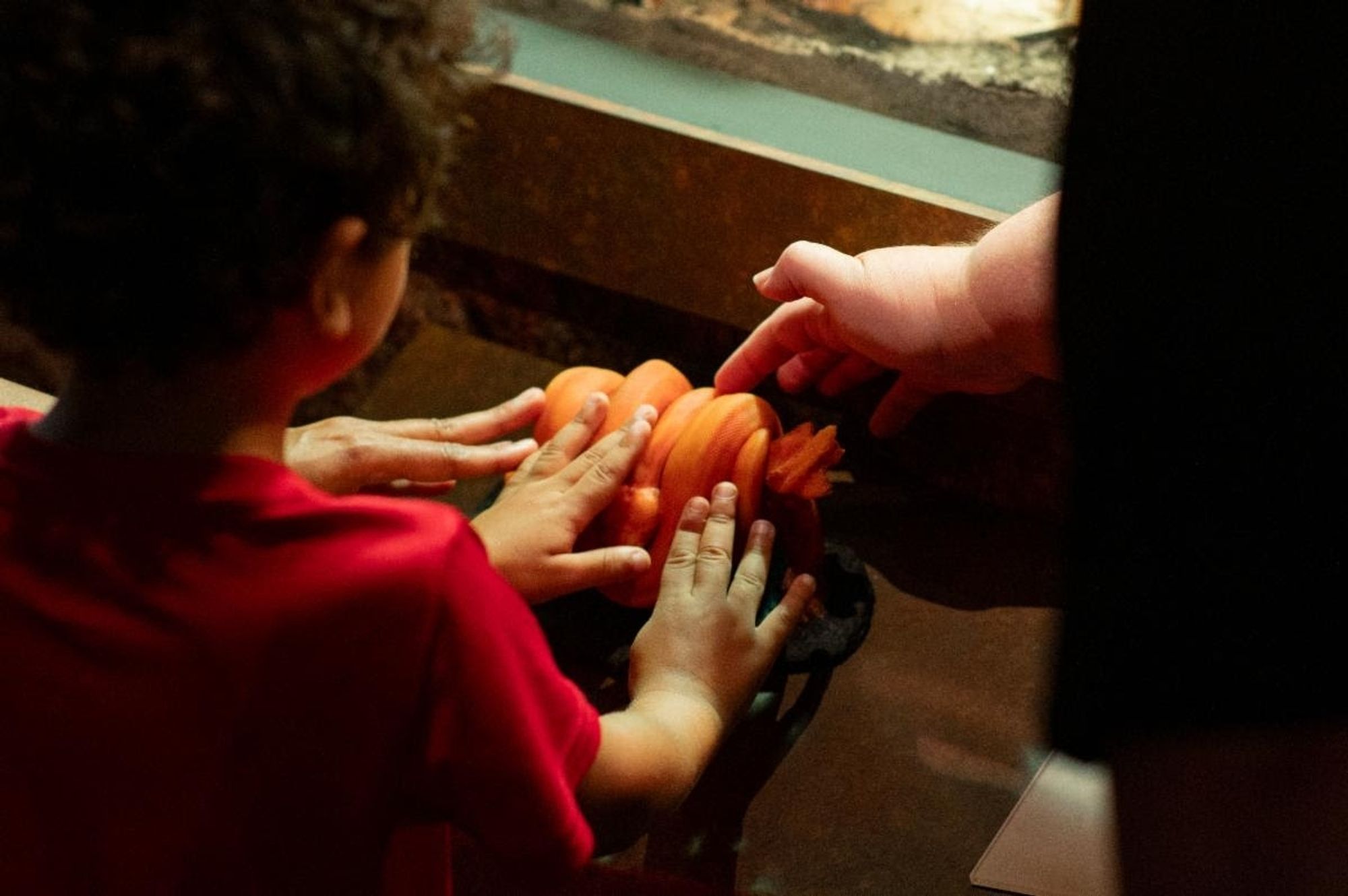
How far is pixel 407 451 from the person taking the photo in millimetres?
937

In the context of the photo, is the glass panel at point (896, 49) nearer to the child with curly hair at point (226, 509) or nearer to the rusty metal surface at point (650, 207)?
the rusty metal surface at point (650, 207)

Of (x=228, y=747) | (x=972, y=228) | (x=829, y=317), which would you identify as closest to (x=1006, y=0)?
(x=972, y=228)

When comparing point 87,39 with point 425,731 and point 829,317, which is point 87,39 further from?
point 829,317

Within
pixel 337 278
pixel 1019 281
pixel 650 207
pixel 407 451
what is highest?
pixel 337 278

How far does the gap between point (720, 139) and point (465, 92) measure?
0.57 meters

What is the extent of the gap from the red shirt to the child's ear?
0.23 ft

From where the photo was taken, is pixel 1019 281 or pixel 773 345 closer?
pixel 1019 281

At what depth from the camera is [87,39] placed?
421mm

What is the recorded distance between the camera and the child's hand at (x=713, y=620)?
774 millimetres

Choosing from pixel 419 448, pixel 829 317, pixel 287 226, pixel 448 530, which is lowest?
pixel 419 448

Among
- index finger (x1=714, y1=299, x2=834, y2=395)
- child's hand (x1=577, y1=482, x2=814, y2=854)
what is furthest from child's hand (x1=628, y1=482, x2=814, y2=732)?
index finger (x1=714, y1=299, x2=834, y2=395)

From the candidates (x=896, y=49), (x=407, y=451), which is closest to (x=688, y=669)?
(x=407, y=451)

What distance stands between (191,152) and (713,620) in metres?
0.49

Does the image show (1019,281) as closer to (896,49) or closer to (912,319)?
(912,319)
